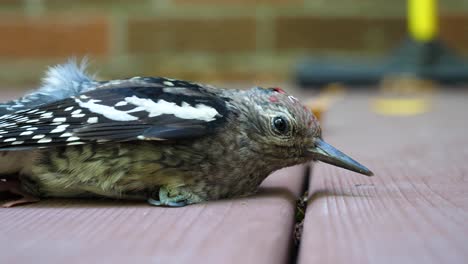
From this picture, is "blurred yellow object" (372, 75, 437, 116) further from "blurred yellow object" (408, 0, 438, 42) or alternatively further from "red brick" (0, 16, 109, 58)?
"red brick" (0, 16, 109, 58)

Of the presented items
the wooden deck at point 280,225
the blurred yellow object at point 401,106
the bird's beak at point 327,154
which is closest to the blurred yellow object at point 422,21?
the blurred yellow object at point 401,106

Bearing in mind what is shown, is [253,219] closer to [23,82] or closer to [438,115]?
[438,115]

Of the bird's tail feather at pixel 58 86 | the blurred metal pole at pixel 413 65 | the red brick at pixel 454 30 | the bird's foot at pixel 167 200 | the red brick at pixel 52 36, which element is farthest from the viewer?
the red brick at pixel 454 30

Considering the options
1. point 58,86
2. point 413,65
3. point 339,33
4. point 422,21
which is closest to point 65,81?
point 58,86

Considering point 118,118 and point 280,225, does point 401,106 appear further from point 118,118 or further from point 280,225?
point 280,225

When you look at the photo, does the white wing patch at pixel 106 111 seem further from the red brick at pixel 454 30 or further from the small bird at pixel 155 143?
the red brick at pixel 454 30

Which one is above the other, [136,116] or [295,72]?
[136,116]

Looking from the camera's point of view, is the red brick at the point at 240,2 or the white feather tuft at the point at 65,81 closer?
the white feather tuft at the point at 65,81

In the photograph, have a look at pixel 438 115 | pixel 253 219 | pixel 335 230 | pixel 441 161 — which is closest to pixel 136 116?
pixel 253 219
